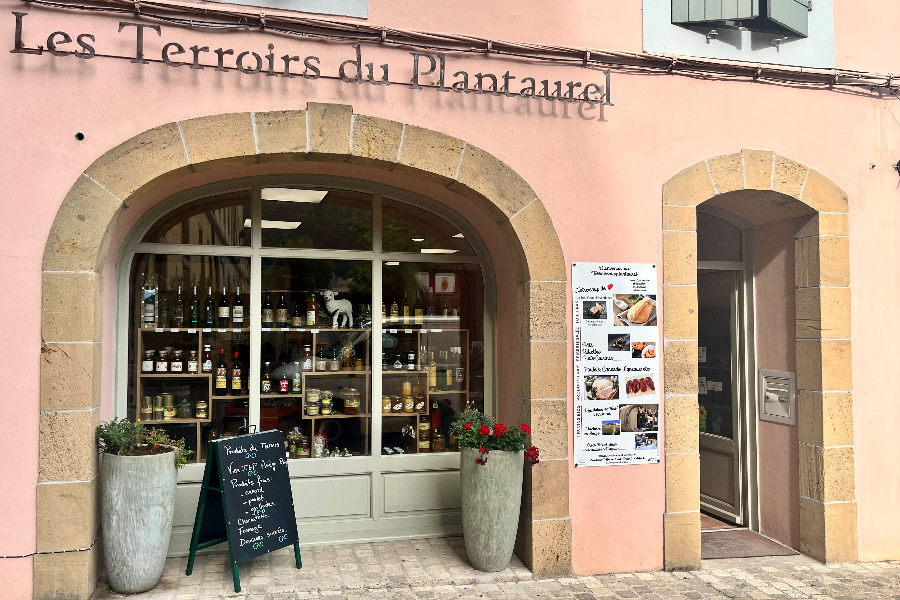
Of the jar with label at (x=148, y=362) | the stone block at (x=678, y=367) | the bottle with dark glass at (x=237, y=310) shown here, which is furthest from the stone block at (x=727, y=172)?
the jar with label at (x=148, y=362)

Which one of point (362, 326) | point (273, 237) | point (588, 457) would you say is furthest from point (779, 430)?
point (273, 237)

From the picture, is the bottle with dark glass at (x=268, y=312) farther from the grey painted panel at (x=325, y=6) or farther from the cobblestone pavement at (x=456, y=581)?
the grey painted panel at (x=325, y=6)

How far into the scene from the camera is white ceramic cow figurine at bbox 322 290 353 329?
5.74 m

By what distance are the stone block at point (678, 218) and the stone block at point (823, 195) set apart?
92 cm

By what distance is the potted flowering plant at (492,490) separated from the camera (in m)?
4.82

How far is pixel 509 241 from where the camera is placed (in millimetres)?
5230

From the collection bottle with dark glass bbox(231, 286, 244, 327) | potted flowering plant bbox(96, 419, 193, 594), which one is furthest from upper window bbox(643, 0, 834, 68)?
potted flowering plant bbox(96, 419, 193, 594)

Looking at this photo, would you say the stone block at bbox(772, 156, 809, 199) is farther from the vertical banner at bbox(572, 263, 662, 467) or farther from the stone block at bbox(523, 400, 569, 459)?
the stone block at bbox(523, 400, 569, 459)

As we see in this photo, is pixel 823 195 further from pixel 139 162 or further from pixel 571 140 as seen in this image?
pixel 139 162

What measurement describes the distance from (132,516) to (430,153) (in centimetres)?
289

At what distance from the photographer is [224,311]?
5477 millimetres

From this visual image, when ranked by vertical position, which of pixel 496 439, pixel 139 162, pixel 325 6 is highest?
pixel 325 6

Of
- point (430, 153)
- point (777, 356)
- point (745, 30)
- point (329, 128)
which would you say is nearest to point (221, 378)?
point (329, 128)

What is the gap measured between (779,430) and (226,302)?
175 inches
